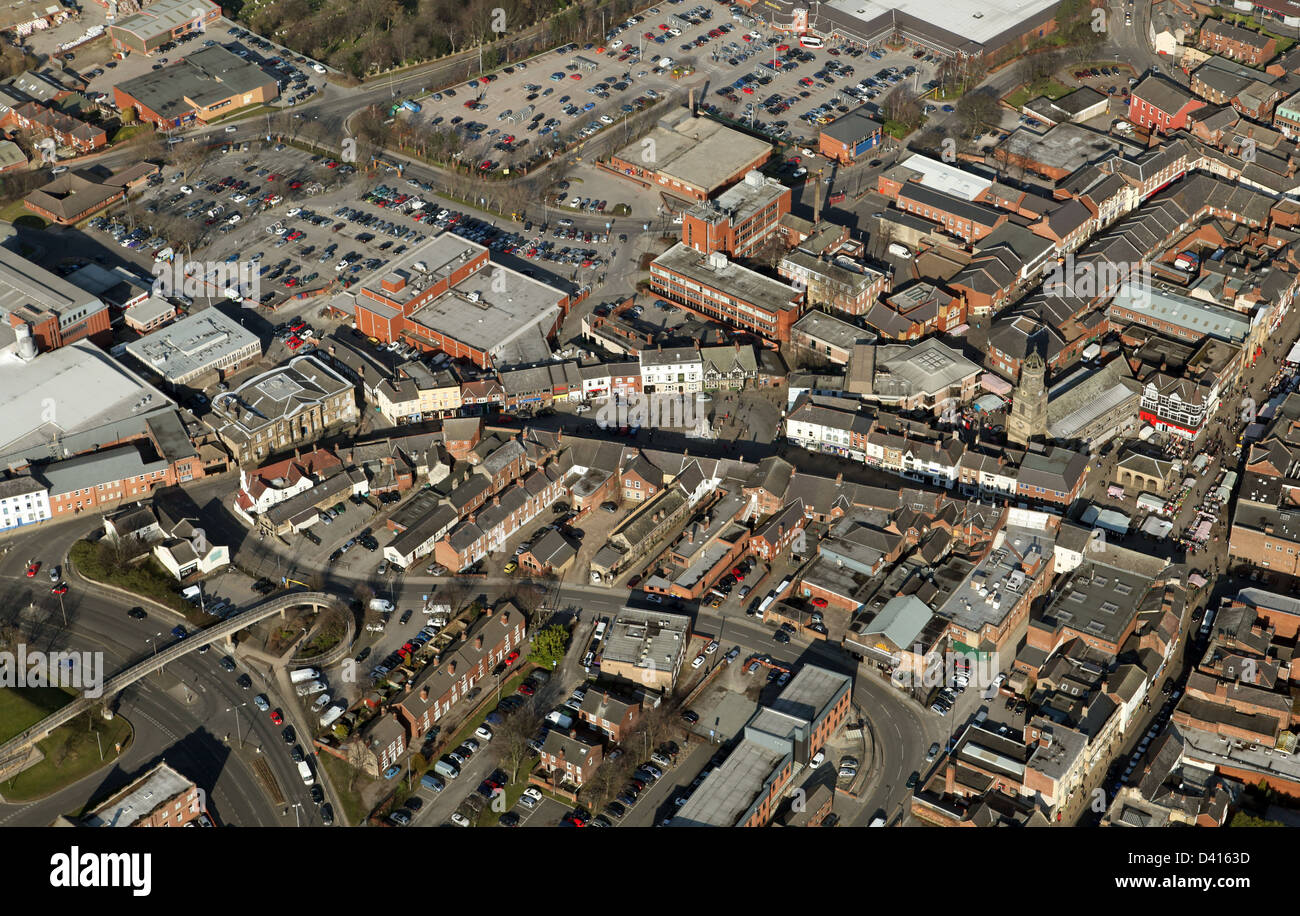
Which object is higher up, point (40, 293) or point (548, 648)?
point (40, 293)

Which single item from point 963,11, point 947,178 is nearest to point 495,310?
point 947,178

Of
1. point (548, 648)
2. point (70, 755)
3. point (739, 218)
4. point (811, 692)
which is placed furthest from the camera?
point (739, 218)

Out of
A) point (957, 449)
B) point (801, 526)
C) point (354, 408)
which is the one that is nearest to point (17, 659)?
point (354, 408)

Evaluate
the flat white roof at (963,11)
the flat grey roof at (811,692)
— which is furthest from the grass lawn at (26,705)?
the flat white roof at (963,11)

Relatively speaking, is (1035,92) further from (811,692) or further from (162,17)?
(162,17)

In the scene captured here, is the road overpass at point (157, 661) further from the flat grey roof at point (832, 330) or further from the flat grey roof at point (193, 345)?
the flat grey roof at point (832, 330)

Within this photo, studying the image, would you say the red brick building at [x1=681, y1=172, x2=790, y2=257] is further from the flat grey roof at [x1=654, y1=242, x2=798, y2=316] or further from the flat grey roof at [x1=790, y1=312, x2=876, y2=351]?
the flat grey roof at [x1=790, y1=312, x2=876, y2=351]
